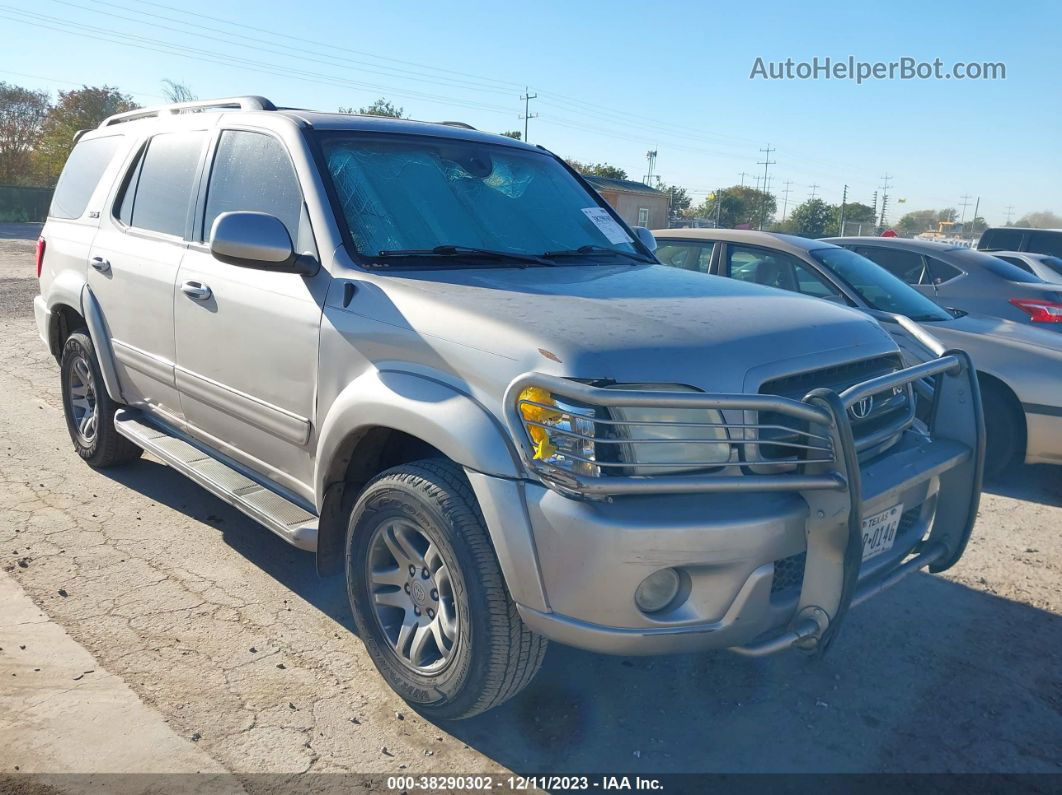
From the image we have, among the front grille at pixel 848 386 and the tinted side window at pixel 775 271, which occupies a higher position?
the tinted side window at pixel 775 271

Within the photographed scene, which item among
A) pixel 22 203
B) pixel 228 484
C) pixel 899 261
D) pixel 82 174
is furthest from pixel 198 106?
pixel 22 203

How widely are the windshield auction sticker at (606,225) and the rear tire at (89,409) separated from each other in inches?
115

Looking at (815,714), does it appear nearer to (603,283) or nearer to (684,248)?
(603,283)

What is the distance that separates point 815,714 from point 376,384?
1.93 meters

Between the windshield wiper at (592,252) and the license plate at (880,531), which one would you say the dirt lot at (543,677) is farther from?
the windshield wiper at (592,252)

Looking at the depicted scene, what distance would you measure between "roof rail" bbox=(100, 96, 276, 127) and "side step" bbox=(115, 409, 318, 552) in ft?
5.53

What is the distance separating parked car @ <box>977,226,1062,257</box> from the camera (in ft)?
44.7

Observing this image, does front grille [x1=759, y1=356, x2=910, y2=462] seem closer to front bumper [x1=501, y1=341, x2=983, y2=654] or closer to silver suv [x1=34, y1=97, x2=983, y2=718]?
silver suv [x1=34, y1=97, x2=983, y2=718]

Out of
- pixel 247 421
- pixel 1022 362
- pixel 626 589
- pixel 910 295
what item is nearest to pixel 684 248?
pixel 910 295

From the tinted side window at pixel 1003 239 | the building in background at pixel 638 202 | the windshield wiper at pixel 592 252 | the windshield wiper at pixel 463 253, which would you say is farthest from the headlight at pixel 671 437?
the building in background at pixel 638 202

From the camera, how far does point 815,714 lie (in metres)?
3.01

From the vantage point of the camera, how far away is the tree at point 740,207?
72.5 meters

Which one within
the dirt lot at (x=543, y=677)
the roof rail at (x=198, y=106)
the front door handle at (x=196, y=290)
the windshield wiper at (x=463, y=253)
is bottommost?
the dirt lot at (x=543, y=677)

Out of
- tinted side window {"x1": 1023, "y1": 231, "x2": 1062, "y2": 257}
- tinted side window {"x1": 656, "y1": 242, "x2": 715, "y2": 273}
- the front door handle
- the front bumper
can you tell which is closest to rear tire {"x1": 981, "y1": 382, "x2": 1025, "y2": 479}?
tinted side window {"x1": 656, "y1": 242, "x2": 715, "y2": 273}
